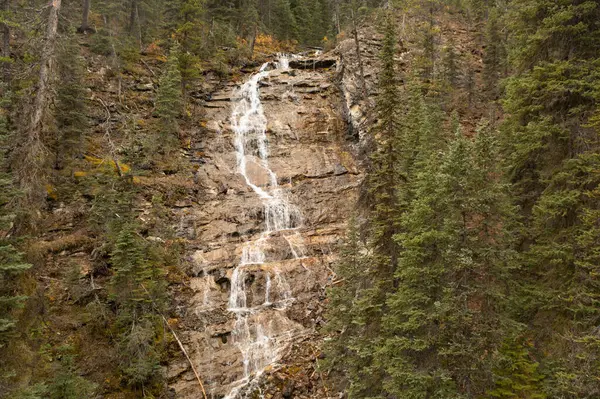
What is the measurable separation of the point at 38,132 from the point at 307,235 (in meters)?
14.6

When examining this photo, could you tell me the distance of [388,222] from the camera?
12.7 meters

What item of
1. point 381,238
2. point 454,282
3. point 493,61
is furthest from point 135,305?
point 493,61

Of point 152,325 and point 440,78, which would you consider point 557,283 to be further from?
point 440,78

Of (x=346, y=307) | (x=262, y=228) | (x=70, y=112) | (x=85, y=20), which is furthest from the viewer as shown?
(x=85, y=20)

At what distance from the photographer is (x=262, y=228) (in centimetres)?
2225

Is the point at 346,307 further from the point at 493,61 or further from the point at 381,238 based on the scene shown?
the point at 493,61

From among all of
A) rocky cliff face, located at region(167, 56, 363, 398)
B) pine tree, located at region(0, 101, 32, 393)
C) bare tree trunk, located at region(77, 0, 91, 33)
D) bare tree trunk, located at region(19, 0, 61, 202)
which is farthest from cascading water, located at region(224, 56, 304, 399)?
bare tree trunk, located at region(77, 0, 91, 33)

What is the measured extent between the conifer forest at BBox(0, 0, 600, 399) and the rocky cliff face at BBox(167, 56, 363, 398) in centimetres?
12

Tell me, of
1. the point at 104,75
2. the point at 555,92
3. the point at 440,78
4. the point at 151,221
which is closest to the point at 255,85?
the point at 104,75

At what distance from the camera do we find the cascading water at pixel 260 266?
53.1ft

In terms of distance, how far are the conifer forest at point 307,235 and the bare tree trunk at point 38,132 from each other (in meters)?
0.05

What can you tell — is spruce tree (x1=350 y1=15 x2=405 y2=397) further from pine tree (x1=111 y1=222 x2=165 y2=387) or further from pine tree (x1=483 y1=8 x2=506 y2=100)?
pine tree (x1=483 y1=8 x2=506 y2=100)

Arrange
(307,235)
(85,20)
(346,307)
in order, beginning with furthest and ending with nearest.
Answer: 1. (85,20)
2. (307,235)
3. (346,307)

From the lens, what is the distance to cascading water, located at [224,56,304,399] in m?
16.2
